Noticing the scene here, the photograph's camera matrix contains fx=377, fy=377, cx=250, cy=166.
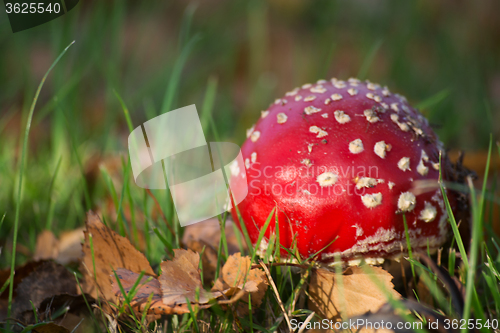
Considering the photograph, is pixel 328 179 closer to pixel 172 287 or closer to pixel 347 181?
pixel 347 181

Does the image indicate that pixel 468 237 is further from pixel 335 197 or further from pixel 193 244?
pixel 193 244

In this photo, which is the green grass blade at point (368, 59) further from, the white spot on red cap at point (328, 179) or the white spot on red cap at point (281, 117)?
the white spot on red cap at point (328, 179)

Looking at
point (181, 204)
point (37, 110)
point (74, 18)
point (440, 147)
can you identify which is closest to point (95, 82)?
point (37, 110)

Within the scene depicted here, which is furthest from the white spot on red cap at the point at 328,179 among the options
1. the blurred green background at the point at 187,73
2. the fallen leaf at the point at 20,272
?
the fallen leaf at the point at 20,272

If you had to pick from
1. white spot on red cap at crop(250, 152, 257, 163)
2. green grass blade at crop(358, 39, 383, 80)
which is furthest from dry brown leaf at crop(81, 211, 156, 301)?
green grass blade at crop(358, 39, 383, 80)

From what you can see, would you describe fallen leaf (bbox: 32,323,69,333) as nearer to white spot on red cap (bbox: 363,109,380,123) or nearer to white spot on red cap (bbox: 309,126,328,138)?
white spot on red cap (bbox: 309,126,328,138)

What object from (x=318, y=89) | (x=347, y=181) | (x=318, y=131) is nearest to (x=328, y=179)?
(x=347, y=181)

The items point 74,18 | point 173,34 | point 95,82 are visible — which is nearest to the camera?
point 74,18
